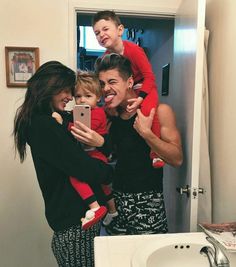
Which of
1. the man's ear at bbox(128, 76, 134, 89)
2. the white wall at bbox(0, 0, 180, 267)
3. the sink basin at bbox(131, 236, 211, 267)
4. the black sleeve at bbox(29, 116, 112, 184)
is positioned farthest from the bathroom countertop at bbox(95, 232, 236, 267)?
the white wall at bbox(0, 0, 180, 267)

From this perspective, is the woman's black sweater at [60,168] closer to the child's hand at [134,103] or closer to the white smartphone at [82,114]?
the white smartphone at [82,114]

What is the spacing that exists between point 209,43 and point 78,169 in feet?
3.41

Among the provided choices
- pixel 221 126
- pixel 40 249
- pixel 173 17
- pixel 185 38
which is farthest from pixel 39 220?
pixel 173 17

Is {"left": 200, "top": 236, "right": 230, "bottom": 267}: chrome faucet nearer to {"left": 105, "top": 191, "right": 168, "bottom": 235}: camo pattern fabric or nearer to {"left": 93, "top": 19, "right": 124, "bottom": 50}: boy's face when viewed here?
{"left": 105, "top": 191, "right": 168, "bottom": 235}: camo pattern fabric

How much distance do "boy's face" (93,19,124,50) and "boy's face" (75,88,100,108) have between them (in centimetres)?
31

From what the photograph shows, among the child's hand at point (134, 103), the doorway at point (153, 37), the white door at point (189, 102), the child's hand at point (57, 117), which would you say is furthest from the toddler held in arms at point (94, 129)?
the doorway at point (153, 37)

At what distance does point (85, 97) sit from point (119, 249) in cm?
69

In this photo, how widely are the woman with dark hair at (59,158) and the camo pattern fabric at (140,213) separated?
0.61 ft

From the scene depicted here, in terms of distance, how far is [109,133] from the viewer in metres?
1.53

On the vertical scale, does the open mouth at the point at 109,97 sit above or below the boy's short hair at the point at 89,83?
below

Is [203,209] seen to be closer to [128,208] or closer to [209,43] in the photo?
[128,208]

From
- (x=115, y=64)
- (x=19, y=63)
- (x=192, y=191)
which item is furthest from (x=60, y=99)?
(x=19, y=63)

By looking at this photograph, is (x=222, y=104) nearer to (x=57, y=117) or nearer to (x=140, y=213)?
(x=140, y=213)

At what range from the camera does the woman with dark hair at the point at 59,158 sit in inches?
45.6
